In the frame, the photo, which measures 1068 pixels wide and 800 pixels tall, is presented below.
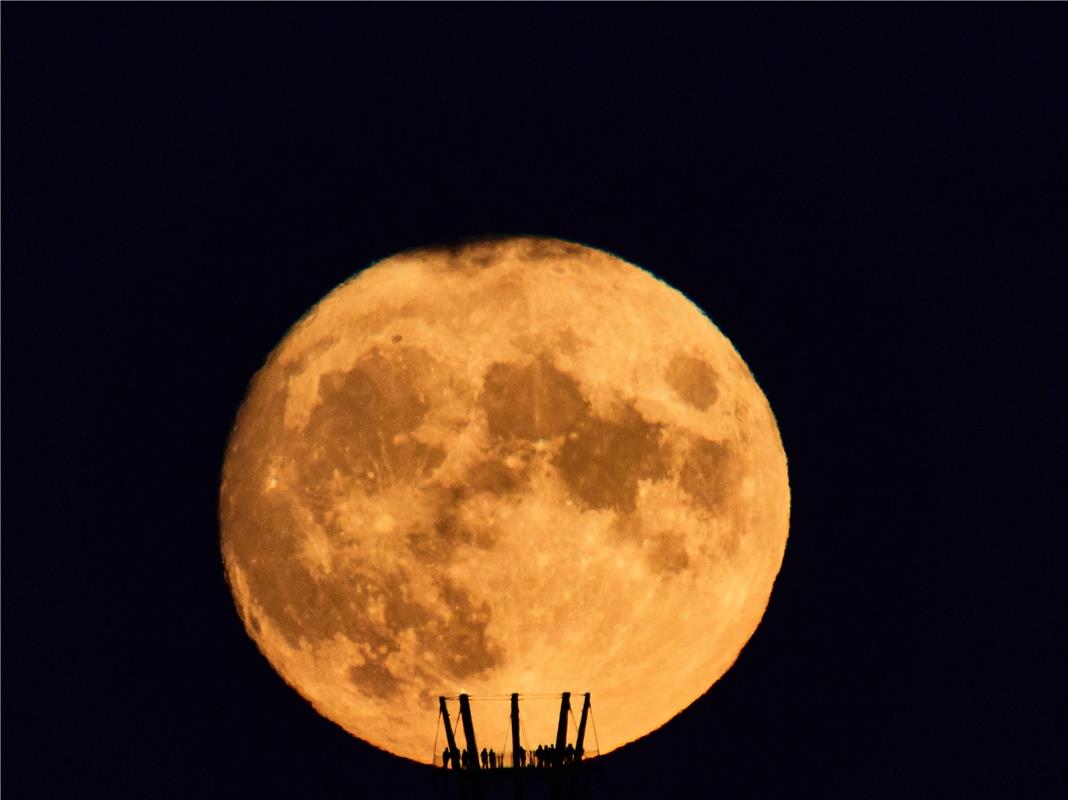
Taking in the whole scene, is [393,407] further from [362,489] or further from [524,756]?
[524,756]

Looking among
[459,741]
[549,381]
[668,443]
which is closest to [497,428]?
[549,381]

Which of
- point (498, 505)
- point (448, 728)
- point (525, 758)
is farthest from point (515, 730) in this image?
point (498, 505)

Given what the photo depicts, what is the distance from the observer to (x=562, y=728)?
28.4 metres

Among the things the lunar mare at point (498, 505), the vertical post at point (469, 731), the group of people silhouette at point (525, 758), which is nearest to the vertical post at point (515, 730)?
the group of people silhouette at point (525, 758)

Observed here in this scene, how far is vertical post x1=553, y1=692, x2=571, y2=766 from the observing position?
2823 centimetres

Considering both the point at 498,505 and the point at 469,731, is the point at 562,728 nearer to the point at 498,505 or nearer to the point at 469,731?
the point at 469,731

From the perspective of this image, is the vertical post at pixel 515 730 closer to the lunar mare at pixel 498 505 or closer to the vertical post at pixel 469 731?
the lunar mare at pixel 498 505

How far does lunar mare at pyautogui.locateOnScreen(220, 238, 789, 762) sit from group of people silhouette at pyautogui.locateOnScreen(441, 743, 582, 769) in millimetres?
347

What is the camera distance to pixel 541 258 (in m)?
30.6

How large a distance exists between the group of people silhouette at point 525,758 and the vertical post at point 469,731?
46 millimetres

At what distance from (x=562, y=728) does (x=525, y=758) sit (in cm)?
80

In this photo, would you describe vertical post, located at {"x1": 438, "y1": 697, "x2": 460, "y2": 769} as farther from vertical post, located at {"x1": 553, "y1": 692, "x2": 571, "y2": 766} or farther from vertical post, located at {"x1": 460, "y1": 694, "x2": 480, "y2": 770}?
vertical post, located at {"x1": 553, "y1": 692, "x2": 571, "y2": 766}

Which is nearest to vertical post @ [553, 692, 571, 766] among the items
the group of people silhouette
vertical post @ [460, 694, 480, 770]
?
the group of people silhouette

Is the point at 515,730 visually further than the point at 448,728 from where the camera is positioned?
No
